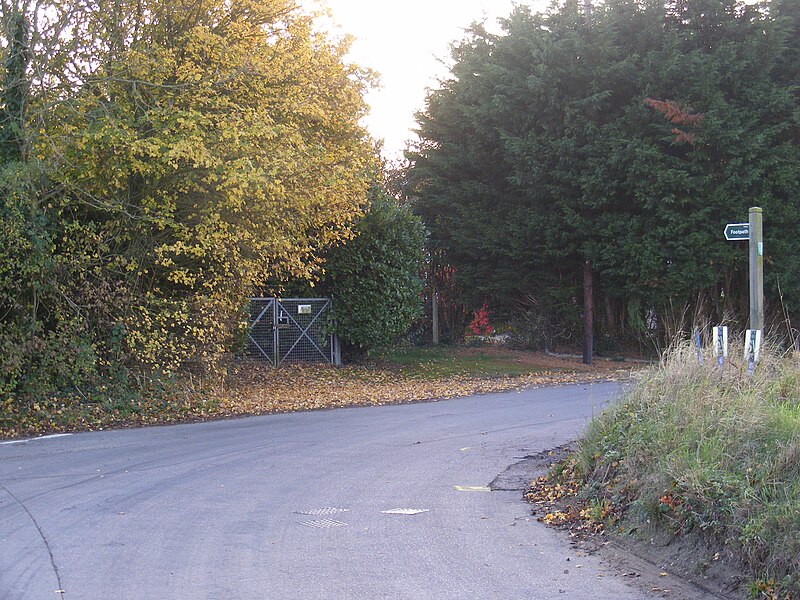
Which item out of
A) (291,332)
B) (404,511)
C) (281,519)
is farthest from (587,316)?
(281,519)

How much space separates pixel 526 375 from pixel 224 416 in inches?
421

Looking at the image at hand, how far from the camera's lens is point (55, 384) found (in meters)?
15.8

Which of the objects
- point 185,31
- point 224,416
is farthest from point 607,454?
point 185,31

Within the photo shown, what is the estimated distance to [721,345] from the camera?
1042cm

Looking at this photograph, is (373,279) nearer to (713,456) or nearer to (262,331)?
(262,331)

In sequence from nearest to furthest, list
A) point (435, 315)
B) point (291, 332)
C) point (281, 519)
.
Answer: point (281, 519) → point (291, 332) → point (435, 315)

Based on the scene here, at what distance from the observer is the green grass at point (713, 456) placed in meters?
5.79

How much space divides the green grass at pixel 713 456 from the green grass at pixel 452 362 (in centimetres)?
1479

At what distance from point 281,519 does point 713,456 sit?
12.6 feet

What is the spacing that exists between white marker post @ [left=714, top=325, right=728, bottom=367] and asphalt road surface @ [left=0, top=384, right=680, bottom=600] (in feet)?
9.30

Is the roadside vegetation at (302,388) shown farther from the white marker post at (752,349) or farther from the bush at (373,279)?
the white marker post at (752,349)

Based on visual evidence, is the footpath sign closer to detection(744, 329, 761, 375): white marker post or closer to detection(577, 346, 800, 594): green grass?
detection(744, 329, 761, 375): white marker post

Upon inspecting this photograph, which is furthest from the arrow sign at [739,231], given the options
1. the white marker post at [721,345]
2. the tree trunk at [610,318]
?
the tree trunk at [610,318]

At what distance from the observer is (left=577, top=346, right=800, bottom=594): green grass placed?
228 inches
